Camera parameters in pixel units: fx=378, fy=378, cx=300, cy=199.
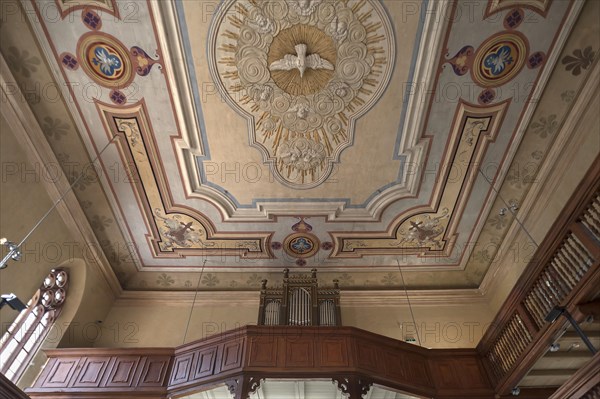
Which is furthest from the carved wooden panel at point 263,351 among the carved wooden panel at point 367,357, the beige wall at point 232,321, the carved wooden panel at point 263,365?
the beige wall at point 232,321

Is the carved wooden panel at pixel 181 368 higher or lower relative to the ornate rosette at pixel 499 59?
lower

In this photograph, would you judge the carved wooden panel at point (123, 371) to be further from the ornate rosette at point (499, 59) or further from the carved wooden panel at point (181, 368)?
the ornate rosette at point (499, 59)

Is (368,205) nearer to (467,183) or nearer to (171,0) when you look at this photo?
(467,183)

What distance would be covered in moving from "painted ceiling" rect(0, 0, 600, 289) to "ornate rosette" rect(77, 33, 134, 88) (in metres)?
0.02

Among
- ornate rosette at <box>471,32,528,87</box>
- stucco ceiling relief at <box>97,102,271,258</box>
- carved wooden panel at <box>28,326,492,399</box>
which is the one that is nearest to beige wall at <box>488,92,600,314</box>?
ornate rosette at <box>471,32,528,87</box>

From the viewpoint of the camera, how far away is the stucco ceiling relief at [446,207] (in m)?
5.96

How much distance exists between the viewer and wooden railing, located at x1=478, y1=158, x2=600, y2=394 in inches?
158

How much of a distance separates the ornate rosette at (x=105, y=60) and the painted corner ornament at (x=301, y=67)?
1.21 metres

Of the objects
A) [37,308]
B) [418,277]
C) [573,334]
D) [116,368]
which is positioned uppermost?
[418,277]

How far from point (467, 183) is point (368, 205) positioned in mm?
1796

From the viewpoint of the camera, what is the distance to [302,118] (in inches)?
238

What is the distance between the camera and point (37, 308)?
6.82m

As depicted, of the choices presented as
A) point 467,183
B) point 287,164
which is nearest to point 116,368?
point 287,164

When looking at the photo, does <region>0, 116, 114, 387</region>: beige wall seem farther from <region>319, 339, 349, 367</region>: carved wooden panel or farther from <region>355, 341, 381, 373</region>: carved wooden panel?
<region>355, 341, 381, 373</region>: carved wooden panel
